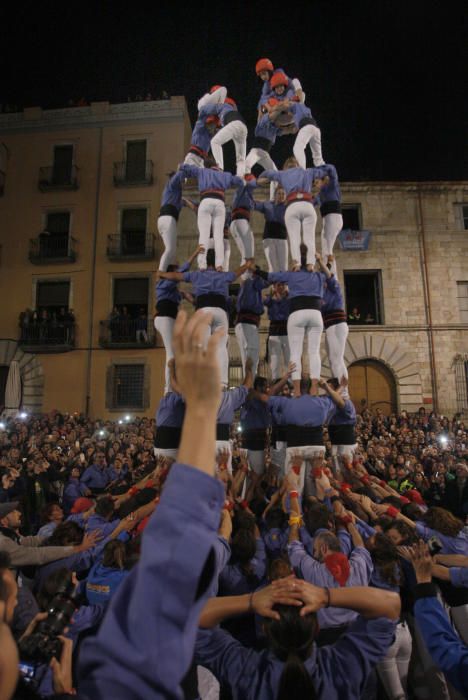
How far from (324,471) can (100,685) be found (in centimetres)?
585

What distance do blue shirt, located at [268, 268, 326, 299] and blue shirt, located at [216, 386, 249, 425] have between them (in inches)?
65.3

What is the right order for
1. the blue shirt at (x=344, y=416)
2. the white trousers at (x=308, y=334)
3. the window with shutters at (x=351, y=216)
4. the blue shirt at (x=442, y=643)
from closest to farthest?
the blue shirt at (x=442, y=643), the white trousers at (x=308, y=334), the blue shirt at (x=344, y=416), the window with shutters at (x=351, y=216)

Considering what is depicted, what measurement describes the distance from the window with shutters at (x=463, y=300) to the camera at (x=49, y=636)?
2031 centimetres

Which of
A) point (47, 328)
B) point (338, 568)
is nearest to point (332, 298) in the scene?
point (338, 568)

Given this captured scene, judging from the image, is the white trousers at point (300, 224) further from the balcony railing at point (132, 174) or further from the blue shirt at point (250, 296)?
the balcony railing at point (132, 174)

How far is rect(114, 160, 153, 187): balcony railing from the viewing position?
21.6 meters

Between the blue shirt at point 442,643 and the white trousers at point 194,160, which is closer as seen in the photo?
the blue shirt at point 442,643

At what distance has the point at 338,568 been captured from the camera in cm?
263

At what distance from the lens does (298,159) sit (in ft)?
28.0

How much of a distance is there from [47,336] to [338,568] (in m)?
20.1

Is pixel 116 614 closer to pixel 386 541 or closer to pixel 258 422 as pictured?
pixel 386 541

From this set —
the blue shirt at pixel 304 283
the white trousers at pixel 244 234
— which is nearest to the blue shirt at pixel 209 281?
the blue shirt at pixel 304 283

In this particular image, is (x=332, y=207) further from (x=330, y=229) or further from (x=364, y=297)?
(x=364, y=297)

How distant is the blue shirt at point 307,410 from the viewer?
7059mm
